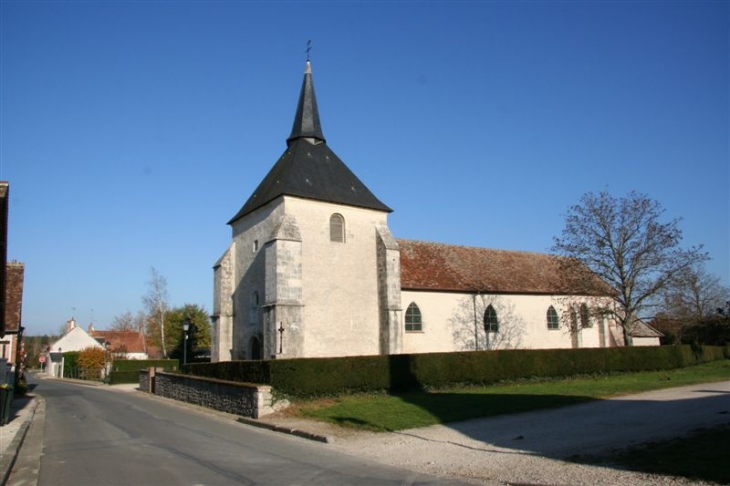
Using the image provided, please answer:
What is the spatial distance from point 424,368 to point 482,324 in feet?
33.1

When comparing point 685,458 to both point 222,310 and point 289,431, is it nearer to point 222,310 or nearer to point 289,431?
point 289,431

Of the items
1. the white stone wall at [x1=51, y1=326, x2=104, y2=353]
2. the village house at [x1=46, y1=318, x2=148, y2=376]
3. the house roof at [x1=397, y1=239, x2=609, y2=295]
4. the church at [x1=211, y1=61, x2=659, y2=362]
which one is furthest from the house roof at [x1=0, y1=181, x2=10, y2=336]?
the white stone wall at [x1=51, y1=326, x2=104, y2=353]

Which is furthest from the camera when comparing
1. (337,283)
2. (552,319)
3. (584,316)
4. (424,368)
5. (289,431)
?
(552,319)

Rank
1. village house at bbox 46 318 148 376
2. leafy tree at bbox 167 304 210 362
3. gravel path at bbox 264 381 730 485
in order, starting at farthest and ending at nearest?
village house at bbox 46 318 148 376 < leafy tree at bbox 167 304 210 362 < gravel path at bbox 264 381 730 485

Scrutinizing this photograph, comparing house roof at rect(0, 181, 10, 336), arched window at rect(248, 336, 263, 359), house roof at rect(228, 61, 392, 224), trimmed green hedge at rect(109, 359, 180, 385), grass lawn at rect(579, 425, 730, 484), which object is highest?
house roof at rect(228, 61, 392, 224)

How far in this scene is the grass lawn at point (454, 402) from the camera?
14.1 m

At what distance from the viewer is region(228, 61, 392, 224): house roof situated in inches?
970

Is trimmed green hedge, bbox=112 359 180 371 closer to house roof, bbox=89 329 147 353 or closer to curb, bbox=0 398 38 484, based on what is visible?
house roof, bbox=89 329 147 353

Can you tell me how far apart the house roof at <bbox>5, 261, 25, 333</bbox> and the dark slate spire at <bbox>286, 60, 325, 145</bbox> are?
14.1 meters

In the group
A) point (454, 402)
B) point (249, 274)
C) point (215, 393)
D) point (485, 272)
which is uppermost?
point (485, 272)

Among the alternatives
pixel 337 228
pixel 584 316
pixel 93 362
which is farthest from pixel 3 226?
pixel 93 362

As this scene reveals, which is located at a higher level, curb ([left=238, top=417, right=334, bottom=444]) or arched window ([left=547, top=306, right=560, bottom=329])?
arched window ([left=547, top=306, right=560, bottom=329])

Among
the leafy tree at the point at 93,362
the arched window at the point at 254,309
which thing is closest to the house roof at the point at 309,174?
the arched window at the point at 254,309

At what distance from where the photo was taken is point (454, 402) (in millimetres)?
16594
